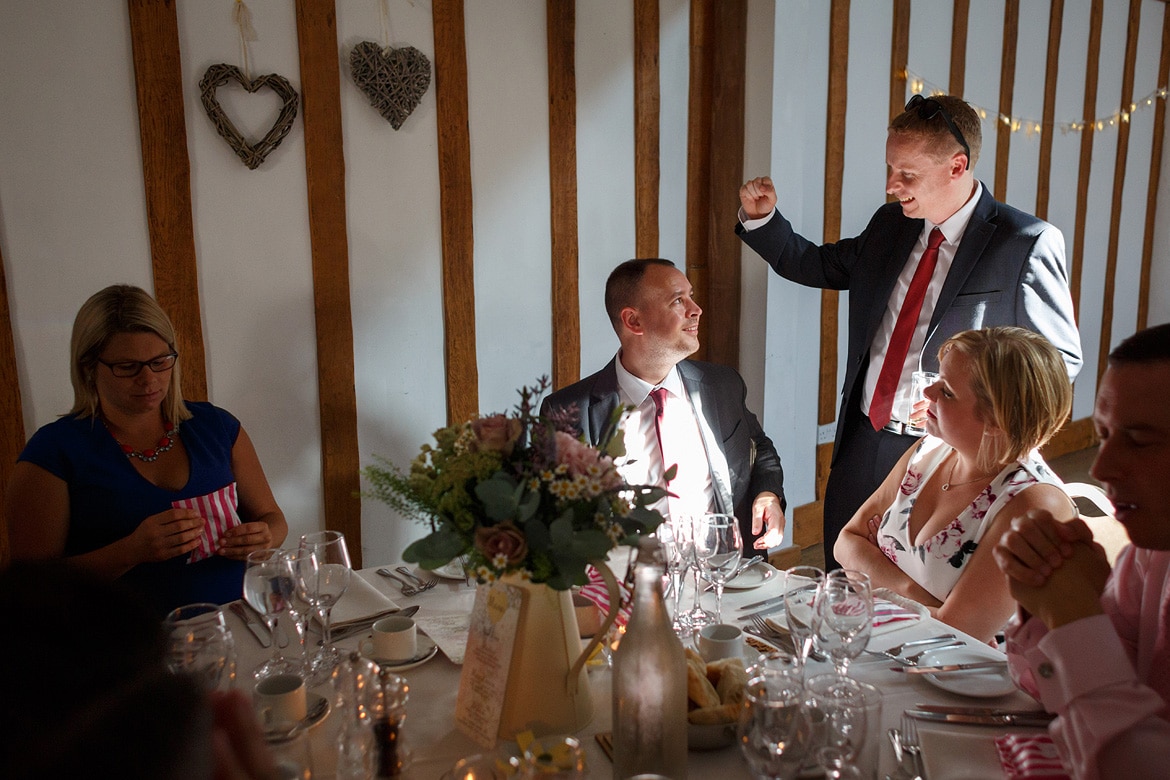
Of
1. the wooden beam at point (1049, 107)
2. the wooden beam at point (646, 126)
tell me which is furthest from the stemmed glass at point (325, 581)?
the wooden beam at point (1049, 107)

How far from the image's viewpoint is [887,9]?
4.26 metres

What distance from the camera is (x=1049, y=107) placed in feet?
17.7

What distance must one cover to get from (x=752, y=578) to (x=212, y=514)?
4.49 feet

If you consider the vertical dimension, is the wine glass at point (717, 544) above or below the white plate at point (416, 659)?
above

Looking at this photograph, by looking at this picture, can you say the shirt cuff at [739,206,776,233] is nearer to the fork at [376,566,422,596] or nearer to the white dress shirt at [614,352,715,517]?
the white dress shirt at [614,352,715,517]

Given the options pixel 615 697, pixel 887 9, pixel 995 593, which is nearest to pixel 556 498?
pixel 615 697

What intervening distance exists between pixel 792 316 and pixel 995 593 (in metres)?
2.35

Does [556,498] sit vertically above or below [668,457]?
above

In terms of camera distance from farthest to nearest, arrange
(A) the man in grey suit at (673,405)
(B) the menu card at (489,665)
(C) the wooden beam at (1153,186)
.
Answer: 1. (C) the wooden beam at (1153,186)
2. (A) the man in grey suit at (673,405)
3. (B) the menu card at (489,665)

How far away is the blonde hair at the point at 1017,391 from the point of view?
1.90 metres

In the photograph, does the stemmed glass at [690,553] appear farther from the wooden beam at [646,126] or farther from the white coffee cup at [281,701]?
the wooden beam at [646,126]

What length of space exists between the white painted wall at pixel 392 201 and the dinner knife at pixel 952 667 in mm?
2160

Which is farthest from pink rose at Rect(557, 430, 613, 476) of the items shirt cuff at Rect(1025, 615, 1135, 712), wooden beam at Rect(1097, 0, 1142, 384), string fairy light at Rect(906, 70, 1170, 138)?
wooden beam at Rect(1097, 0, 1142, 384)

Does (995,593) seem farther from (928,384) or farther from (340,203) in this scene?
(340,203)
